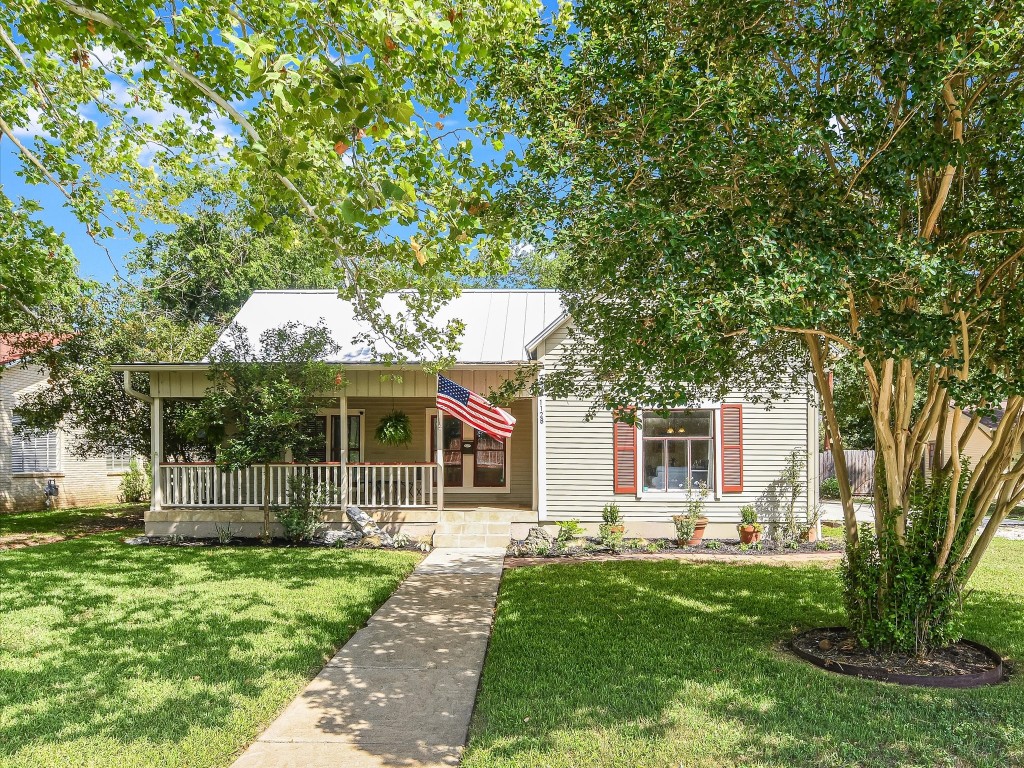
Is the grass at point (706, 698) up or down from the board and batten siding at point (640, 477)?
down

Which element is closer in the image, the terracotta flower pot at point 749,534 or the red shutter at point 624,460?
the terracotta flower pot at point 749,534

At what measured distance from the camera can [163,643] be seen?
21.4 ft

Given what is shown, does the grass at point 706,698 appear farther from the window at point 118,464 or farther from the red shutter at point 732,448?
the window at point 118,464

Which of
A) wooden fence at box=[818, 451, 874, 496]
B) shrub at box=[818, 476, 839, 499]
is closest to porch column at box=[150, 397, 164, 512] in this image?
shrub at box=[818, 476, 839, 499]

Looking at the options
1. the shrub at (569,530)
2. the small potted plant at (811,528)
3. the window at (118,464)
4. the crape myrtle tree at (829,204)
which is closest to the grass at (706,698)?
the crape myrtle tree at (829,204)

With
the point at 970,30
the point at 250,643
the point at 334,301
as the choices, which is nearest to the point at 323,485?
the point at 334,301

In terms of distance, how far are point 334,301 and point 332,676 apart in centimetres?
1181

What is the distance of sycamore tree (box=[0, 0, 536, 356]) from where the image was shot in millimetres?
4504

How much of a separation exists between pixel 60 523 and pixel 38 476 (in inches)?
151

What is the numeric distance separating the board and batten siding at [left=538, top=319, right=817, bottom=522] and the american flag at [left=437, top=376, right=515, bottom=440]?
5.79 ft

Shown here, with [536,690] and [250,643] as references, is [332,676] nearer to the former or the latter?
[250,643]

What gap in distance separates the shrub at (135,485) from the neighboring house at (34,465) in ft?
2.93

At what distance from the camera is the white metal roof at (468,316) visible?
47.8 feet

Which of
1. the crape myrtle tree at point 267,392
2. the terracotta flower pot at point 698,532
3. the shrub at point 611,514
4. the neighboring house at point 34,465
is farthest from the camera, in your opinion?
the neighboring house at point 34,465
